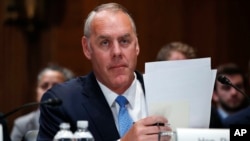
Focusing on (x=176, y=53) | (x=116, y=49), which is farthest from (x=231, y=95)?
(x=116, y=49)

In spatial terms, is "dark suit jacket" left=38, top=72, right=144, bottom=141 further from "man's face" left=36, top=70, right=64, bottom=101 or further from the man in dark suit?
"man's face" left=36, top=70, right=64, bottom=101

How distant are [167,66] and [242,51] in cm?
474

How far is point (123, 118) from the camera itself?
11.9ft

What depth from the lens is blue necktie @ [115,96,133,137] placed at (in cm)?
359

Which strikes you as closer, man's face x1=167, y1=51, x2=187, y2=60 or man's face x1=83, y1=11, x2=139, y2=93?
man's face x1=83, y1=11, x2=139, y2=93

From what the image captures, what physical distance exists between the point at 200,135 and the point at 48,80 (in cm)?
368

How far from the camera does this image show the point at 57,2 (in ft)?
23.9

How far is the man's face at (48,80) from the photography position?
254 inches

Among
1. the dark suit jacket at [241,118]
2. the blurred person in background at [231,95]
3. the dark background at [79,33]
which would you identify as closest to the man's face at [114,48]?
the dark suit jacket at [241,118]

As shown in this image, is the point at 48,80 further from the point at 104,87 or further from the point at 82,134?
the point at 82,134

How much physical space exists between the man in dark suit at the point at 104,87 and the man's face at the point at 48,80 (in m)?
2.69

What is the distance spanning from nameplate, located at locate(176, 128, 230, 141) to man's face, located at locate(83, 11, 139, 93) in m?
0.71

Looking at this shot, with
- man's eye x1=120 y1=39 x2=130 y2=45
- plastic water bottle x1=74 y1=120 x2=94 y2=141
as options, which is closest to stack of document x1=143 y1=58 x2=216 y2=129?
plastic water bottle x1=74 y1=120 x2=94 y2=141

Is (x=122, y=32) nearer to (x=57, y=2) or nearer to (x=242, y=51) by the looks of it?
(x=57, y=2)
